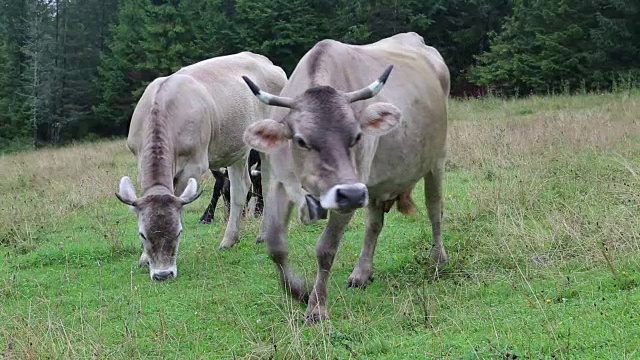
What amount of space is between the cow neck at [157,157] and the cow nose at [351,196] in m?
2.99

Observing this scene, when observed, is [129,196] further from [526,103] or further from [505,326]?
[526,103]

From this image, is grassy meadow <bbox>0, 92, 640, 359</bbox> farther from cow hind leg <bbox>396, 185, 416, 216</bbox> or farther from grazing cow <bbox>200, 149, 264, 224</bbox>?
cow hind leg <bbox>396, 185, 416, 216</bbox>

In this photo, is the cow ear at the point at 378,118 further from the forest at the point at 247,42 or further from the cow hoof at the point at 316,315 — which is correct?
the forest at the point at 247,42

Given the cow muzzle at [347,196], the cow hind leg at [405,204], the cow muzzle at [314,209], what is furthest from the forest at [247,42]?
the cow muzzle at [347,196]

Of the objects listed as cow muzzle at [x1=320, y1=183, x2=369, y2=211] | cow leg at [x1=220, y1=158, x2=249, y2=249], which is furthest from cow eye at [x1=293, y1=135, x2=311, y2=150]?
cow leg at [x1=220, y1=158, x2=249, y2=249]

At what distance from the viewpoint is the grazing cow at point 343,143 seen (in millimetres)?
4387

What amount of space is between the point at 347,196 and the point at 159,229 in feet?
9.47

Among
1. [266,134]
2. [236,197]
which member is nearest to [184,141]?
[236,197]

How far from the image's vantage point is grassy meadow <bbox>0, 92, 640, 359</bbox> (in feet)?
13.1

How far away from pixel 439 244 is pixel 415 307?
1.52m

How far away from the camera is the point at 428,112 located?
5953 mm

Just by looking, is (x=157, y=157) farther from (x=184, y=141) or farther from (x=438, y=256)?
(x=438, y=256)

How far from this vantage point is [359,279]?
5.86 m

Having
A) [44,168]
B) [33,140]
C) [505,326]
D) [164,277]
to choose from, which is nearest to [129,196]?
[164,277]
